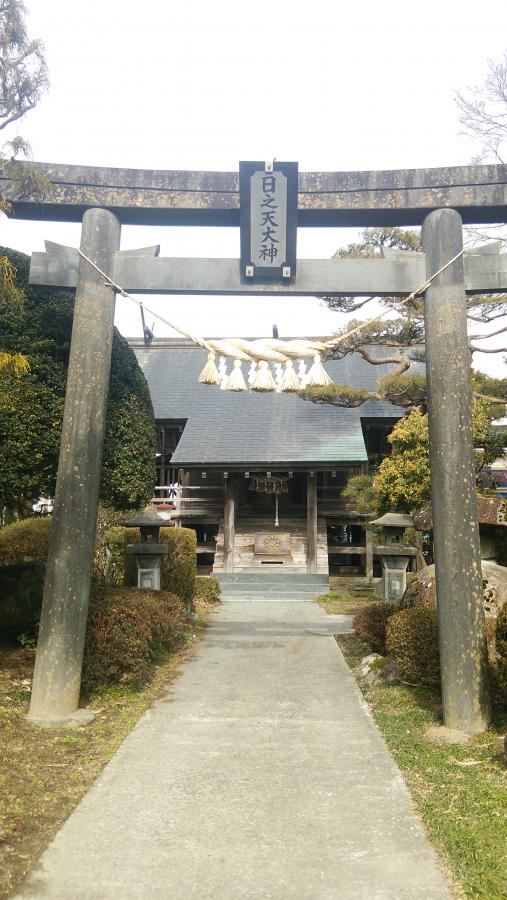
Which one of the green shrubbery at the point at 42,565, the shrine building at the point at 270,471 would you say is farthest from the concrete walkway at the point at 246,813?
the shrine building at the point at 270,471

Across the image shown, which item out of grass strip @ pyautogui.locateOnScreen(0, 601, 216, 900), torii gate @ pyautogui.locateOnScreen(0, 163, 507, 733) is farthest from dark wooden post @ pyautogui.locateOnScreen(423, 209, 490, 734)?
grass strip @ pyautogui.locateOnScreen(0, 601, 216, 900)

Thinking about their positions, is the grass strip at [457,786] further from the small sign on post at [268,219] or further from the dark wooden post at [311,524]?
the dark wooden post at [311,524]

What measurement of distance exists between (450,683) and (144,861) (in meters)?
2.98

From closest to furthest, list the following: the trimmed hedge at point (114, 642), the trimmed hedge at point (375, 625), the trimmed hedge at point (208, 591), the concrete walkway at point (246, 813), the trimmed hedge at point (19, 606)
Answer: the concrete walkway at point (246, 813)
the trimmed hedge at point (114, 642)
the trimmed hedge at point (19, 606)
the trimmed hedge at point (375, 625)
the trimmed hedge at point (208, 591)

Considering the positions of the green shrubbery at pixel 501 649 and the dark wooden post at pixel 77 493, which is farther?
the dark wooden post at pixel 77 493

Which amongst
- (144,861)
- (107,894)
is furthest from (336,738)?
(107,894)

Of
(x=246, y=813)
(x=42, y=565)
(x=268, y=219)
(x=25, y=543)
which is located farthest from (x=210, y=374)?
(x=25, y=543)

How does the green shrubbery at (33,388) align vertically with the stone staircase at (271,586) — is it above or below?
above

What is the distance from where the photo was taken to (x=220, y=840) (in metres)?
3.58

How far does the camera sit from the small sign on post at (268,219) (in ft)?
19.7

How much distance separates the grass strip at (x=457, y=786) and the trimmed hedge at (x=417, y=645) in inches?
8.9

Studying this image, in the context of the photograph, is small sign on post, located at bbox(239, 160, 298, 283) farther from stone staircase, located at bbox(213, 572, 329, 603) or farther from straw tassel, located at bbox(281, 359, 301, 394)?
stone staircase, located at bbox(213, 572, 329, 603)

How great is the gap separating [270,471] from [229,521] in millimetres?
1969

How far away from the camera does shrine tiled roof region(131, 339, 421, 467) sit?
64.7 ft
